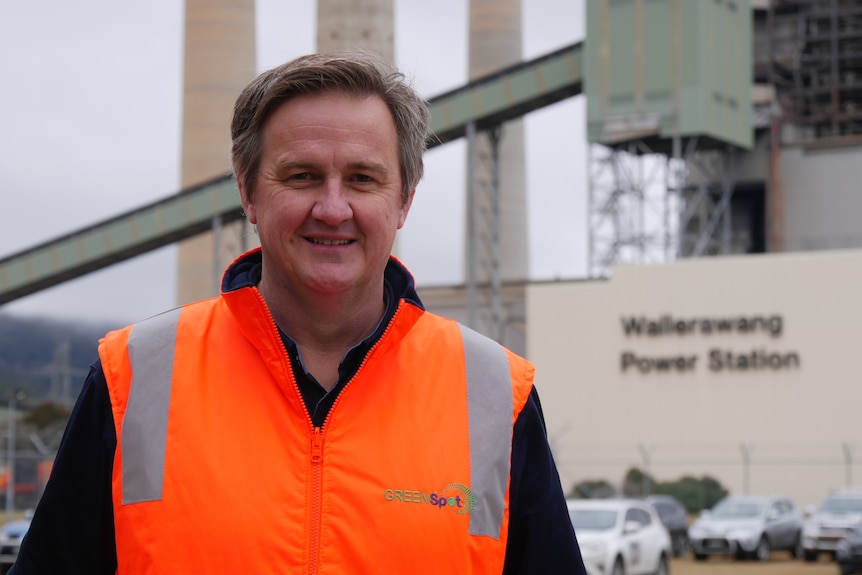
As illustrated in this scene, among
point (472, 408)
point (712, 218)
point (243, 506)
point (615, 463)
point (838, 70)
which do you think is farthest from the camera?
point (838, 70)

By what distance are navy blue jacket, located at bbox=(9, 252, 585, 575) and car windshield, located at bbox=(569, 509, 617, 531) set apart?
1938cm

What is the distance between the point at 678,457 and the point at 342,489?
151 ft

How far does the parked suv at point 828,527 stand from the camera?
29672mm

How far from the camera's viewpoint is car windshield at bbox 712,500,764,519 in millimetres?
31219

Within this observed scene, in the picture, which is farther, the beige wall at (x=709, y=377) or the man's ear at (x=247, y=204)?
the beige wall at (x=709, y=377)

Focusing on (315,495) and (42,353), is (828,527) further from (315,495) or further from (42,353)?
(42,353)

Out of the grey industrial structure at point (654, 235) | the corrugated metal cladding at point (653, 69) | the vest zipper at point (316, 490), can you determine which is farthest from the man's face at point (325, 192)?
the corrugated metal cladding at point (653, 69)

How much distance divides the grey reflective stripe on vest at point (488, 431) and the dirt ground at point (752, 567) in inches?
959

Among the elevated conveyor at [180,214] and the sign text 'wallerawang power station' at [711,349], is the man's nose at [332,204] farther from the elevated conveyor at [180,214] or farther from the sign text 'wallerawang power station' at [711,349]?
the elevated conveyor at [180,214]

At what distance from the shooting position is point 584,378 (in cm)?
5156

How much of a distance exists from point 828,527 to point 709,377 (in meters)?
19.9

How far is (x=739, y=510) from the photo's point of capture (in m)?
31.6

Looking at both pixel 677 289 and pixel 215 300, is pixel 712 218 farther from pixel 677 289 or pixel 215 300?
pixel 215 300

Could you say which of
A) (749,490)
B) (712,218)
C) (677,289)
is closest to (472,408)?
(749,490)
